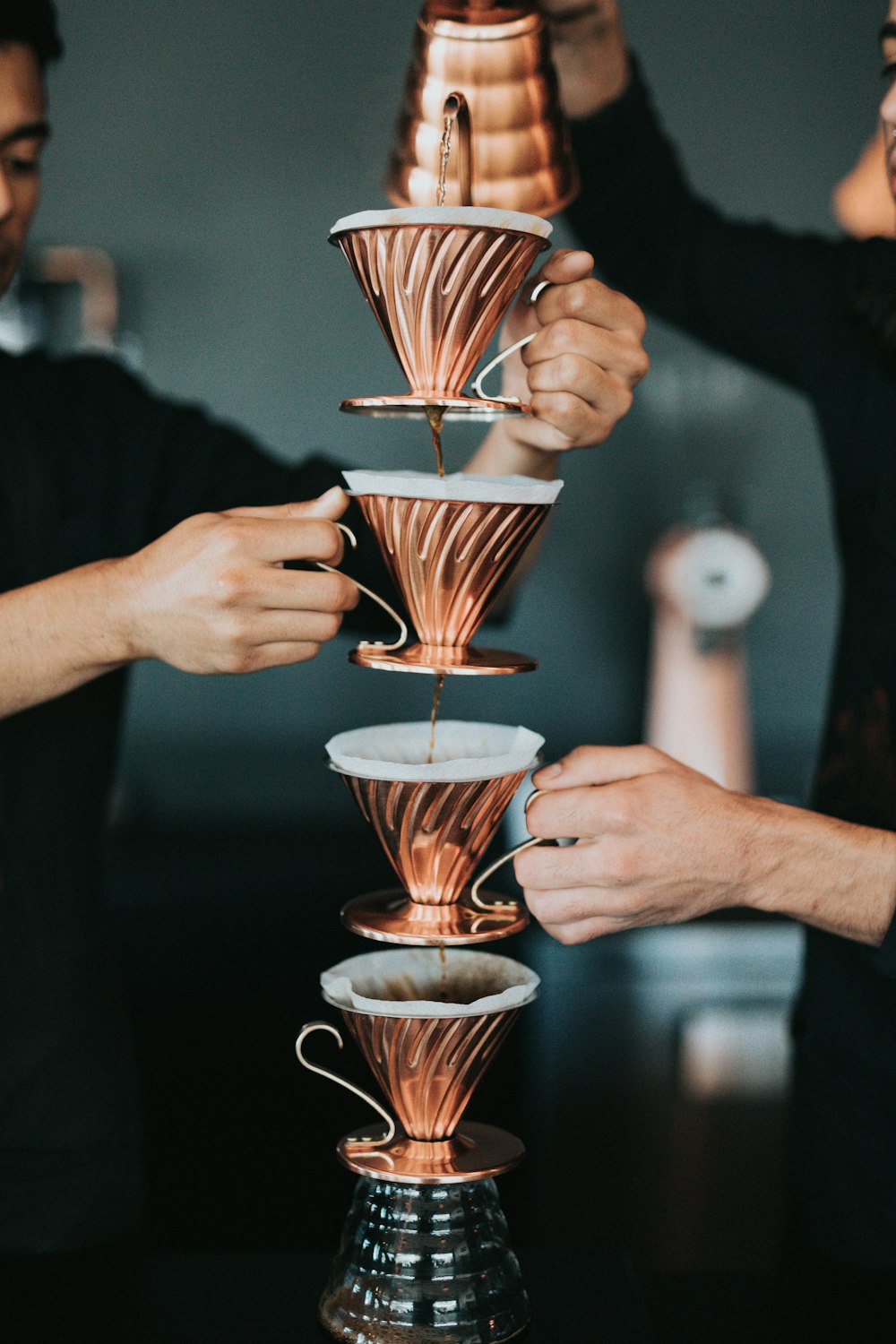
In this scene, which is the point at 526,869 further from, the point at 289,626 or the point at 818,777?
the point at 818,777

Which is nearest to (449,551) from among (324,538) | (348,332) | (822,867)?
(324,538)

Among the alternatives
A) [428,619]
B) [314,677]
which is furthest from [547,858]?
[314,677]

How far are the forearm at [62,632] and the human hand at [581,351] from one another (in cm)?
39

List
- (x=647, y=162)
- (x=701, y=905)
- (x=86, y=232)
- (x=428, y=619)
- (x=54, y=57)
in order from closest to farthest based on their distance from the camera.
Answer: (x=428, y=619)
(x=701, y=905)
(x=54, y=57)
(x=647, y=162)
(x=86, y=232)

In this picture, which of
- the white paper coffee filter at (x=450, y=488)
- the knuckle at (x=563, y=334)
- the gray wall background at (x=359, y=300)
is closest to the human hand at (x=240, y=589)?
the white paper coffee filter at (x=450, y=488)

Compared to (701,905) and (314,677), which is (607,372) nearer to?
(701,905)

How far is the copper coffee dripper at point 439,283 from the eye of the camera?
89 cm

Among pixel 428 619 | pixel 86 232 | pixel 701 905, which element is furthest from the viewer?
pixel 86 232

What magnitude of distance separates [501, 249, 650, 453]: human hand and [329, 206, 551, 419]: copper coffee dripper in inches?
2.7

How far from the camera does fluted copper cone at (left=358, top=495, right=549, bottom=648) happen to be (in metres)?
0.92

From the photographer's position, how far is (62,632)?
1134mm

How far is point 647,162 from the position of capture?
5.78ft

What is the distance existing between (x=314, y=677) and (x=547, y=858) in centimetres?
211

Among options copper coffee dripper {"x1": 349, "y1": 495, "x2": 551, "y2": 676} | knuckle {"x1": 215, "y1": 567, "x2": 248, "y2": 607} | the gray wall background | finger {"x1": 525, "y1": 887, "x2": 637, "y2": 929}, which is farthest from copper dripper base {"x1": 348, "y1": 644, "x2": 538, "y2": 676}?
the gray wall background
